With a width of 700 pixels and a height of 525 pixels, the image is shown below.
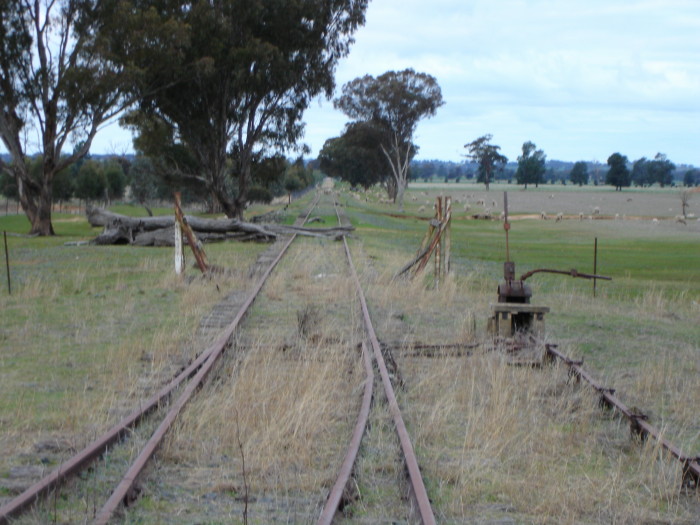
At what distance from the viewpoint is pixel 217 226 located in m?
28.6

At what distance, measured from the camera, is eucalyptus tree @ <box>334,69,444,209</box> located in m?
61.9

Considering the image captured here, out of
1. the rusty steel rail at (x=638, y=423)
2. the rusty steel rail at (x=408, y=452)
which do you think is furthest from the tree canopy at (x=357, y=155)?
the rusty steel rail at (x=638, y=423)

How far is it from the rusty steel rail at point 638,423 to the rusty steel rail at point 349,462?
204cm

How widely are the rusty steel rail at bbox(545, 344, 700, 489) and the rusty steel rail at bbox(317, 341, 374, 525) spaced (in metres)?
2.04

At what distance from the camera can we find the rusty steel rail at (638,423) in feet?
17.5

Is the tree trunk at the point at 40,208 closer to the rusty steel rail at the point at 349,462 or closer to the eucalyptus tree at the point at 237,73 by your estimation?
the eucalyptus tree at the point at 237,73

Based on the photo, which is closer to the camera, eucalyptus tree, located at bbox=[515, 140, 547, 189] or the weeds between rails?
the weeds between rails

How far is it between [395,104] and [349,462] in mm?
58970

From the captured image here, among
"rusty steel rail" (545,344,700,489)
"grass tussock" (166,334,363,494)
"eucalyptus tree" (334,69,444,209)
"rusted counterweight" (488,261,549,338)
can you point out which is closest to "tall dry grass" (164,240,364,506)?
"grass tussock" (166,334,363,494)

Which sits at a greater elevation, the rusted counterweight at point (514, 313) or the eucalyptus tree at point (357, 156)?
the eucalyptus tree at point (357, 156)

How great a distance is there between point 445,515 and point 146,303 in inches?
389

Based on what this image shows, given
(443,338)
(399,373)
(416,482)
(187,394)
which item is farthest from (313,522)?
(443,338)

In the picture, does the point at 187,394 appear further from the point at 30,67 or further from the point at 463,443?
the point at 30,67

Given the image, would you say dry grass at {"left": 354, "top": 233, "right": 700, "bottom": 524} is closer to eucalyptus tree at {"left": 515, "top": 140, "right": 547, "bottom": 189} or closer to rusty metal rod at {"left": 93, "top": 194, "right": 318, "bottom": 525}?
rusty metal rod at {"left": 93, "top": 194, "right": 318, "bottom": 525}
